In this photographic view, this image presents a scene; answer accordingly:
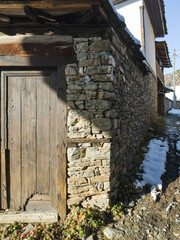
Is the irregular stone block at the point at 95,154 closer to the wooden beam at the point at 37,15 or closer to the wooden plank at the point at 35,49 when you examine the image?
the wooden plank at the point at 35,49

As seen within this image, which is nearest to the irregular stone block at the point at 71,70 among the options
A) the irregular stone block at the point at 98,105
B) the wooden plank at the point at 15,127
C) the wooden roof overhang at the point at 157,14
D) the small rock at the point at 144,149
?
the irregular stone block at the point at 98,105

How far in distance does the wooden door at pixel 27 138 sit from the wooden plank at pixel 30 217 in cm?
9

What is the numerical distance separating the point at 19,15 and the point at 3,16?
244 millimetres

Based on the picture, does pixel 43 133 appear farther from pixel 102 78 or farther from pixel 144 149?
pixel 144 149

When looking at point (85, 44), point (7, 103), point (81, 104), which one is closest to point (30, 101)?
point (7, 103)

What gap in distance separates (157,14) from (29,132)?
8.30 m

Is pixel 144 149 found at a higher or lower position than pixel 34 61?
lower

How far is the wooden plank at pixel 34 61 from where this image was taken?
2.82 metres

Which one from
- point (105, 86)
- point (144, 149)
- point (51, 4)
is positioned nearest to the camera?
point (51, 4)

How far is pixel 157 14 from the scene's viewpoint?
8078 millimetres

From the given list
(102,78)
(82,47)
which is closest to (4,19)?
(82,47)

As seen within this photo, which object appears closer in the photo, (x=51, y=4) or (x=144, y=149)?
(x=51, y=4)

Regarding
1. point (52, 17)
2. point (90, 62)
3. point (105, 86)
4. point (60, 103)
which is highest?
point (52, 17)

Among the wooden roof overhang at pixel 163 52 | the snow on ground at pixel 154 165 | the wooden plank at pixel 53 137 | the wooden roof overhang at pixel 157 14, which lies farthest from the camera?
the wooden roof overhang at pixel 163 52
